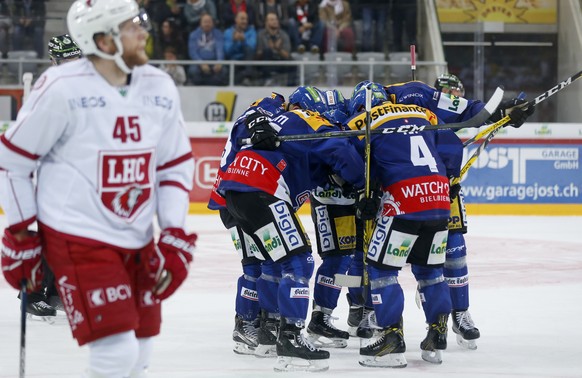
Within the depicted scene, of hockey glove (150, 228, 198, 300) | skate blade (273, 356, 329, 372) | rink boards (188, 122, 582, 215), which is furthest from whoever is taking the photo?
rink boards (188, 122, 582, 215)

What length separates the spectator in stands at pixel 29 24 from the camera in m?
12.6

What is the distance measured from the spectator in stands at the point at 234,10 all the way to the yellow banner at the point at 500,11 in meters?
2.48

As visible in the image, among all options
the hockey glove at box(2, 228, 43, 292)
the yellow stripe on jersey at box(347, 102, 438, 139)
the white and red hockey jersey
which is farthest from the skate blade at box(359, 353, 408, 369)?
the hockey glove at box(2, 228, 43, 292)

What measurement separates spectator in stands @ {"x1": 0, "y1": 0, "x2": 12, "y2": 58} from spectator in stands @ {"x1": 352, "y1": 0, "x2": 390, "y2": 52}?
4.13m

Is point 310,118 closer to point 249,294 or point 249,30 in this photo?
point 249,294

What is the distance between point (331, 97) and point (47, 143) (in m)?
2.45

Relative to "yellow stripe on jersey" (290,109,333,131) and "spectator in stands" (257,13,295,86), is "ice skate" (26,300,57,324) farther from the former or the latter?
"spectator in stands" (257,13,295,86)

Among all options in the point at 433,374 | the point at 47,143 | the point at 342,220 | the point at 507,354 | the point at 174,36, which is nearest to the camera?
the point at 47,143

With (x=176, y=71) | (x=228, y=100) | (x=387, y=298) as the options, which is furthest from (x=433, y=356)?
(x=176, y=71)

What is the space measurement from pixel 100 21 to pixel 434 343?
7.84 feet

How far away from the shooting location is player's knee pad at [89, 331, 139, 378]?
2.81 metres

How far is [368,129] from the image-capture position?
15.2 ft

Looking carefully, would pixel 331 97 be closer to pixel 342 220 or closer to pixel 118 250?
pixel 342 220

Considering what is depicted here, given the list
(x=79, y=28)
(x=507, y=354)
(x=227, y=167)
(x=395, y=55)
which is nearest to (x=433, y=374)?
(x=507, y=354)
